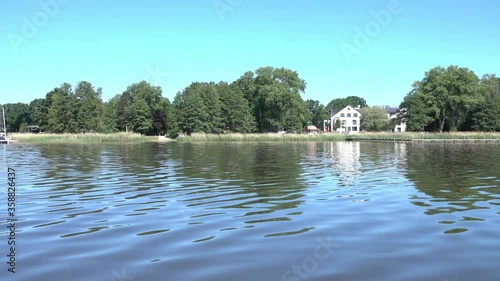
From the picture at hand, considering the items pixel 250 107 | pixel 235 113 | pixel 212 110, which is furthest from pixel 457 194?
pixel 250 107

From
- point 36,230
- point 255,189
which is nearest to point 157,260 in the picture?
point 36,230

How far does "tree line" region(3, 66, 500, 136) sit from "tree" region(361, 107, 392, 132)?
960 inches

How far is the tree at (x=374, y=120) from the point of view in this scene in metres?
138

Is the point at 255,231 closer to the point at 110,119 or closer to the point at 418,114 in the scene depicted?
the point at 418,114

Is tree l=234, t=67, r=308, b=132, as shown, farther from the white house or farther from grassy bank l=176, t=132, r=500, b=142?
the white house

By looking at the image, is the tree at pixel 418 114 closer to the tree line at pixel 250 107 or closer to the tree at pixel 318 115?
the tree line at pixel 250 107

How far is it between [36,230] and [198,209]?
3.99 meters

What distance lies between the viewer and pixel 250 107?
112000mm

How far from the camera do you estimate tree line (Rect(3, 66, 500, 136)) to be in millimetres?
97875

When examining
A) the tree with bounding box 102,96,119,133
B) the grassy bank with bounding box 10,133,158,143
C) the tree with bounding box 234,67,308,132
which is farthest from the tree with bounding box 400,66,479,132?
the tree with bounding box 102,96,119,133

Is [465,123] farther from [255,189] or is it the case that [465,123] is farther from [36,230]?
[36,230]

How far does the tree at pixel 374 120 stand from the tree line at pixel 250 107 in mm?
24389

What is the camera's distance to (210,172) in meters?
21.8

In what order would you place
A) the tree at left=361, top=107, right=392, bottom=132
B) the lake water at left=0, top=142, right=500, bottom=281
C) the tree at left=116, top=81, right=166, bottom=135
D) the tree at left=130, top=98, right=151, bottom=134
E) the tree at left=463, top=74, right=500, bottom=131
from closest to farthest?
the lake water at left=0, top=142, right=500, bottom=281
the tree at left=463, top=74, right=500, bottom=131
the tree at left=130, top=98, right=151, bottom=134
the tree at left=116, top=81, right=166, bottom=135
the tree at left=361, top=107, right=392, bottom=132
